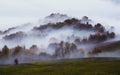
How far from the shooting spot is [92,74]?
125m

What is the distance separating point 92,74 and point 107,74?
7167 millimetres

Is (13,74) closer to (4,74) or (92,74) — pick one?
(4,74)

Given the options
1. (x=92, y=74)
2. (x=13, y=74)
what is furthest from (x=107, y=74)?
(x=13, y=74)

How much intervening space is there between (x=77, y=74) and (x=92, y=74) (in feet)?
24.1

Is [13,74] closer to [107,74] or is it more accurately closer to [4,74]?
[4,74]

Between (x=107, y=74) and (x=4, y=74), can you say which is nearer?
(x=107, y=74)

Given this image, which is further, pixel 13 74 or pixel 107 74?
pixel 13 74

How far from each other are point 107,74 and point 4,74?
186ft

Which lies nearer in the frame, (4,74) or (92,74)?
(92,74)

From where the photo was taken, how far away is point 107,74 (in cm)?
12231

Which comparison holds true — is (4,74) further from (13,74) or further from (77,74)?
(77,74)

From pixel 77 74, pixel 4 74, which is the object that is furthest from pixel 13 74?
pixel 77 74

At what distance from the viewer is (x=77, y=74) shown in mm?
127750

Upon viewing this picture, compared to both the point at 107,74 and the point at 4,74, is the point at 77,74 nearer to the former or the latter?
the point at 107,74
